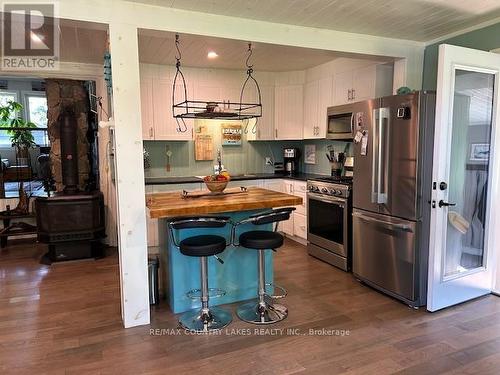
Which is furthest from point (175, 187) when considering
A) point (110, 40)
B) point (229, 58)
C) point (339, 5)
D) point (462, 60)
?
point (462, 60)

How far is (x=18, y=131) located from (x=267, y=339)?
5207mm

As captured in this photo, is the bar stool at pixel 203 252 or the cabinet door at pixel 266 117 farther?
the cabinet door at pixel 266 117

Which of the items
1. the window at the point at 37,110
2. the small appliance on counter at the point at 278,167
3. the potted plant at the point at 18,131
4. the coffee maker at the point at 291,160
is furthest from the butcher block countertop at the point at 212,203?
the window at the point at 37,110

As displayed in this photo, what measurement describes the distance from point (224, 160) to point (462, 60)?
11.5ft

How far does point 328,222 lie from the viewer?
4211mm

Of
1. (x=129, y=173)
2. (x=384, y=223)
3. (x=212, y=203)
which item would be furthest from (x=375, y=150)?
(x=129, y=173)

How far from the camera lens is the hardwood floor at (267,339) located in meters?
2.32

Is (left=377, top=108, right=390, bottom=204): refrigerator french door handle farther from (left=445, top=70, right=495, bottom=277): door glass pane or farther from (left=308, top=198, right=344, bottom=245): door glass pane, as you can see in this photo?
(left=308, top=198, right=344, bottom=245): door glass pane

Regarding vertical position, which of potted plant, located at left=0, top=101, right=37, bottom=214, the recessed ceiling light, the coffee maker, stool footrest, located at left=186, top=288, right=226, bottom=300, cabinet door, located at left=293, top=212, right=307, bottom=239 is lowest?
stool footrest, located at left=186, top=288, right=226, bottom=300

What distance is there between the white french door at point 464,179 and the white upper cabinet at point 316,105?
1955mm

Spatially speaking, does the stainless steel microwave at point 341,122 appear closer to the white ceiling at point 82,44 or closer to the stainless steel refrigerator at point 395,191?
the stainless steel refrigerator at point 395,191

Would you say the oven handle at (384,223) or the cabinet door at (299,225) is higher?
the oven handle at (384,223)

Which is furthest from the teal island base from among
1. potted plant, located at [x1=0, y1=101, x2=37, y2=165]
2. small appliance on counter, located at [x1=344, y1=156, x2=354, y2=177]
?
potted plant, located at [x1=0, y1=101, x2=37, y2=165]

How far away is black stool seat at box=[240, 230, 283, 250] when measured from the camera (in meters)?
2.78
